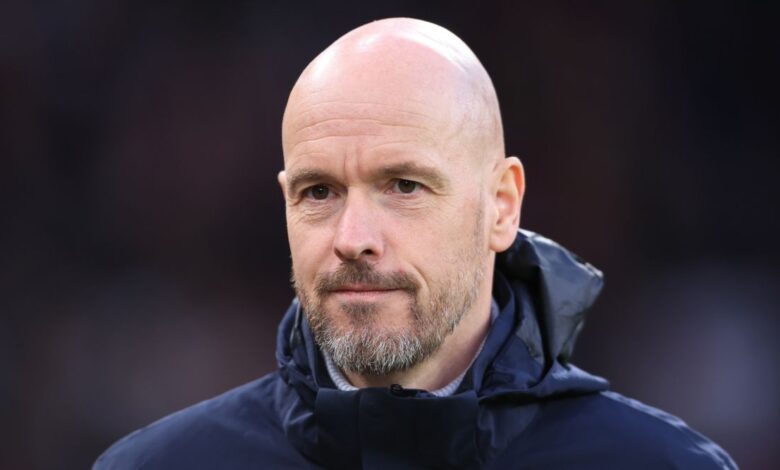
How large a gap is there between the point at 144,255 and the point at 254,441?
280 centimetres

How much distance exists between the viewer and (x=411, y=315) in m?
2.05

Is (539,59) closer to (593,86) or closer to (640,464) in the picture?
(593,86)

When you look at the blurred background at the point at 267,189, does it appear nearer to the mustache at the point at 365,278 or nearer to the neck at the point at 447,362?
the neck at the point at 447,362

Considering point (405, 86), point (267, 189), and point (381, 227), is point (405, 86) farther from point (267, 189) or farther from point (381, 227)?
point (267, 189)

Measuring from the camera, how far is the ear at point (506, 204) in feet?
7.27

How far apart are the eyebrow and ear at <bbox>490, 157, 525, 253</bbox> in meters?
0.19

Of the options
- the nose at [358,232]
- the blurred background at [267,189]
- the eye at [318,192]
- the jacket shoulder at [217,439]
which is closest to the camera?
the nose at [358,232]

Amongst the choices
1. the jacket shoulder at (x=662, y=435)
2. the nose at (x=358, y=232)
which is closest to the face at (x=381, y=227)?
the nose at (x=358, y=232)

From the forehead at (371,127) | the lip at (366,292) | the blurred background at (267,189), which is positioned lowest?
the blurred background at (267,189)

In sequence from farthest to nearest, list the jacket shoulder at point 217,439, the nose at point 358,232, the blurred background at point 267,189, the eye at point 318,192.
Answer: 1. the blurred background at point 267,189
2. the jacket shoulder at point 217,439
3. the eye at point 318,192
4. the nose at point 358,232

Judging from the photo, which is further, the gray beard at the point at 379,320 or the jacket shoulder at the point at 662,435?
the jacket shoulder at the point at 662,435

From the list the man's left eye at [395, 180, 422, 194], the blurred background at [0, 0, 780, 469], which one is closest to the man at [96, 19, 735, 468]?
the man's left eye at [395, 180, 422, 194]

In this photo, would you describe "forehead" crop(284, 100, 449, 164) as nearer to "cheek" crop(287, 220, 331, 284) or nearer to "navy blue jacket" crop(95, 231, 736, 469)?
"cheek" crop(287, 220, 331, 284)

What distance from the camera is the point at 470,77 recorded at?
85.3 inches
